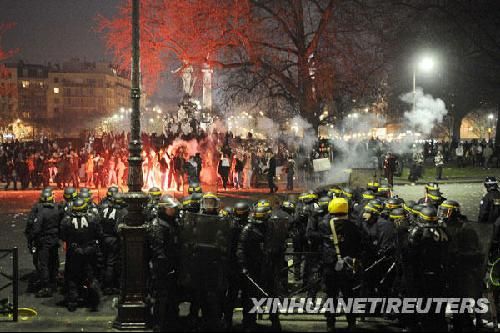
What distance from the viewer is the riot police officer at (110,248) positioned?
1063 centimetres

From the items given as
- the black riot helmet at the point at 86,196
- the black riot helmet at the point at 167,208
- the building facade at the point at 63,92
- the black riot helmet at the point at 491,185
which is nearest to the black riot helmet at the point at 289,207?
the black riot helmet at the point at 167,208

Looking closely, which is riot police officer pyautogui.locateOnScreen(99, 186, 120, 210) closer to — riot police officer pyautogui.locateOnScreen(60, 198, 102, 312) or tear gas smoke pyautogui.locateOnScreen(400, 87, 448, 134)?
riot police officer pyautogui.locateOnScreen(60, 198, 102, 312)

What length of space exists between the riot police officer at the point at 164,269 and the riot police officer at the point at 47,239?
3042mm

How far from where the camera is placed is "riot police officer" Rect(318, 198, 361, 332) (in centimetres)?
797

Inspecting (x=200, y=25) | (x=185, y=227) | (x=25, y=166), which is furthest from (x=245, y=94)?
(x=185, y=227)

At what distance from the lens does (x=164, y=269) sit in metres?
8.25

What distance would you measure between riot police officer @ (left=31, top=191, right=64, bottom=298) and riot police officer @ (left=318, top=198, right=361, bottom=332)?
5064 mm

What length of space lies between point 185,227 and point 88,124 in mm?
105460

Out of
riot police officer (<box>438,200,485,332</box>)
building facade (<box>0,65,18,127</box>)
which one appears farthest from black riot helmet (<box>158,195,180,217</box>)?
building facade (<box>0,65,18,127</box>)

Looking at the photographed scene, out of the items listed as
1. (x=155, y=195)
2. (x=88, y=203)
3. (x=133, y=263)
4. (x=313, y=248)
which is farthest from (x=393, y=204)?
(x=88, y=203)

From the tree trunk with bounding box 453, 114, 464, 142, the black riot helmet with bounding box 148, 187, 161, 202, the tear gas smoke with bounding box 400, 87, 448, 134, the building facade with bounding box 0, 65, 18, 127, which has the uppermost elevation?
the building facade with bounding box 0, 65, 18, 127

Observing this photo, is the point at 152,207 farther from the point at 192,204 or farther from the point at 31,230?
the point at 31,230

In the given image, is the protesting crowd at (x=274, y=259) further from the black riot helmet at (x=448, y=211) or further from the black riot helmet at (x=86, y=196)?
the black riot helmet at (x=86, y=196)

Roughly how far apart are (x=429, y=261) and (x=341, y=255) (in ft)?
3.76
